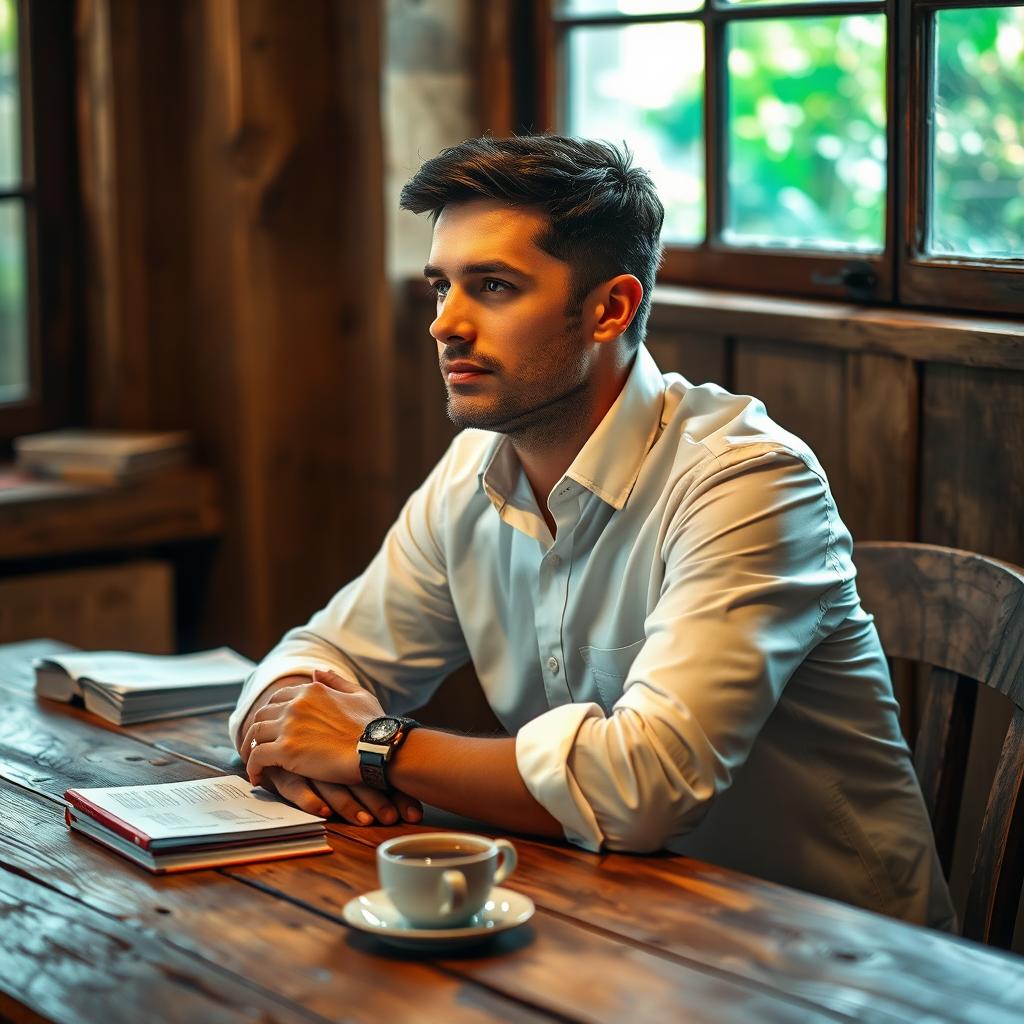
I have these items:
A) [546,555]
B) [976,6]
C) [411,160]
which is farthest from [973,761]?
[411,160]

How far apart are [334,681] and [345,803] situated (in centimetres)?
21

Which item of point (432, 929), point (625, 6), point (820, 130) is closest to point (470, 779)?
point (432, 929)

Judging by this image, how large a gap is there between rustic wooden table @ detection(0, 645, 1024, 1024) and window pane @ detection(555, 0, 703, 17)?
1670mm

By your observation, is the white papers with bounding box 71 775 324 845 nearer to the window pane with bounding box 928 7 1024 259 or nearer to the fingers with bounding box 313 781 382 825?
the fingers with bounding box 313 781 382 825

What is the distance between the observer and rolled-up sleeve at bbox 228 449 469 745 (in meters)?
2.05

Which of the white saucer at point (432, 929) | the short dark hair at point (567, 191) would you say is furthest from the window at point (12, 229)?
the white saucer at point (432, 929)

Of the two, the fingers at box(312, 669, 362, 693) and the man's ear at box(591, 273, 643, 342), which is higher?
the man's ear at box(591, 273, 643, 342)

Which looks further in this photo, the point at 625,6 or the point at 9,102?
the point at 9,102

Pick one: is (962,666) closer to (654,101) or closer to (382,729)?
(382,729)

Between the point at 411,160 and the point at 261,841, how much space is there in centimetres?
182

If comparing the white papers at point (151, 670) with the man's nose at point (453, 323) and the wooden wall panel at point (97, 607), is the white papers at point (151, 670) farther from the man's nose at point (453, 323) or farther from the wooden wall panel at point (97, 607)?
the wooden wall panel at point (97, 607)

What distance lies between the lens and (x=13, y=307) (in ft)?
10.9

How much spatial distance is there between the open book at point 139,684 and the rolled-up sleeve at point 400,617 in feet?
0.35

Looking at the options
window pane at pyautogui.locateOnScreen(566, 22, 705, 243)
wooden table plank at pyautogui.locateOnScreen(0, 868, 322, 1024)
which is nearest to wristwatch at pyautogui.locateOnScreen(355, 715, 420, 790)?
wooden table plank at pyautogui.locateOnScreen(0, 868, 322, 1024)
